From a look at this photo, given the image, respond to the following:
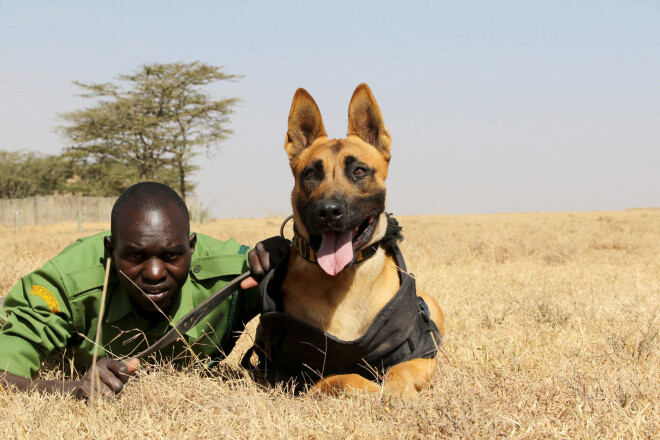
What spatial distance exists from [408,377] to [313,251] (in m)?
0.81

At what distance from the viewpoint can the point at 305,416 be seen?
2.89 m

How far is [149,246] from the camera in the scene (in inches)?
138

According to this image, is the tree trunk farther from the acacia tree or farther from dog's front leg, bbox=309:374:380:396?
dog's front leg, bbox=309:374:380:396

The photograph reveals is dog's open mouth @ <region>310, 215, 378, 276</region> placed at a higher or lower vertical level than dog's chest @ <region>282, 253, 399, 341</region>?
higher

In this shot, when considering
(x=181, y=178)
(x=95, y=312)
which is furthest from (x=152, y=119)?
(x=95, y=312)

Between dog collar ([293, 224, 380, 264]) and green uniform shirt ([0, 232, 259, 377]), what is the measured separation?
2.32 feet

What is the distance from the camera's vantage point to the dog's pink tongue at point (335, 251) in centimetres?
334

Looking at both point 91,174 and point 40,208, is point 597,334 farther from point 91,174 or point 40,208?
point 91,174

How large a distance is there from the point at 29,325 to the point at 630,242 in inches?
382

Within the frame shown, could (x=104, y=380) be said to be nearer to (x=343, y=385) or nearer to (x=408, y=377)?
(x=343, y=385)

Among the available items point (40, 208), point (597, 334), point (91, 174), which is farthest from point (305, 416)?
point (91, 174)

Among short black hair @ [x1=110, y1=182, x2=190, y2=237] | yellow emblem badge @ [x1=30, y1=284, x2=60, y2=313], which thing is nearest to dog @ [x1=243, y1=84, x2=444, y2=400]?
short black hair @ [x1=110, y1=182, x2=190, y2=237]

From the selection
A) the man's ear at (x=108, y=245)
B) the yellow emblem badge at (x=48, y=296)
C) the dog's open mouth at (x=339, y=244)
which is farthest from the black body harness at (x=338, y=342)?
the yellow emblem badge at (x=48, y=296)

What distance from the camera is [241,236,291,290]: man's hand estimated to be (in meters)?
3.74
